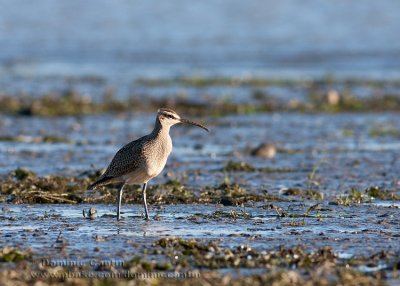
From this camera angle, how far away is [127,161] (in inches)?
460

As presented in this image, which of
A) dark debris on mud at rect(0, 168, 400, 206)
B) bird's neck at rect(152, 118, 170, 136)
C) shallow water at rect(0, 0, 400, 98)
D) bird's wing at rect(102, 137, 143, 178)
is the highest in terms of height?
shallow water at rect(0, 0, 400, 98)

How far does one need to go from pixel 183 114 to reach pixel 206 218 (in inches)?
432

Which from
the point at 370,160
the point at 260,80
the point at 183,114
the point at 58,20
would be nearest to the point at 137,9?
the point at 58,20

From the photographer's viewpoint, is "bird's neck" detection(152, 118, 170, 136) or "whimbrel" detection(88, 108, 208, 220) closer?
"whimbrel" detection(88, 108, 208, 220)

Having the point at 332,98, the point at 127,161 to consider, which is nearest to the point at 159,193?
the point at 127,161

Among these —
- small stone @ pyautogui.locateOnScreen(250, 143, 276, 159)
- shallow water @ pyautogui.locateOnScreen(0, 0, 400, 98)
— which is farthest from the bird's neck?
shallow water @ pyautogui.locateOnScreen(0, 0, 400, 98)

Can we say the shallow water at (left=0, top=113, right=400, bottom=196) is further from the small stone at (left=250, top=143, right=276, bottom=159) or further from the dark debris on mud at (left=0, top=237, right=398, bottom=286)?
the dark debris on mud at (left=0, top=237, right=398, bottom=286)

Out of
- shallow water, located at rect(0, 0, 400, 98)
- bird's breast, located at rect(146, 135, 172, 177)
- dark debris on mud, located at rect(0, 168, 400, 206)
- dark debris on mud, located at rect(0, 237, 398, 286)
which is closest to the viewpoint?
Result: dark debris on mud, located at rect(0, 237, 398, 286)

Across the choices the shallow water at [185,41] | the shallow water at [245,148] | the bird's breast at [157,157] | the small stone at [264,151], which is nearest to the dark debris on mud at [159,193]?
the shallow water at [245,148]

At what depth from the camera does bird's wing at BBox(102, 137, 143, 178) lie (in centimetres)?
1167

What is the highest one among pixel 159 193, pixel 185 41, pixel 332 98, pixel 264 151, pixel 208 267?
pixel 185 41

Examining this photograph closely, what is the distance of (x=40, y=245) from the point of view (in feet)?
31.8

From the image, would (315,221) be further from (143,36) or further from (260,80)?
(143,36)

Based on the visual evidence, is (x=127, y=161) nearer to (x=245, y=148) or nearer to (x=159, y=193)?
(x=159, y=193)
